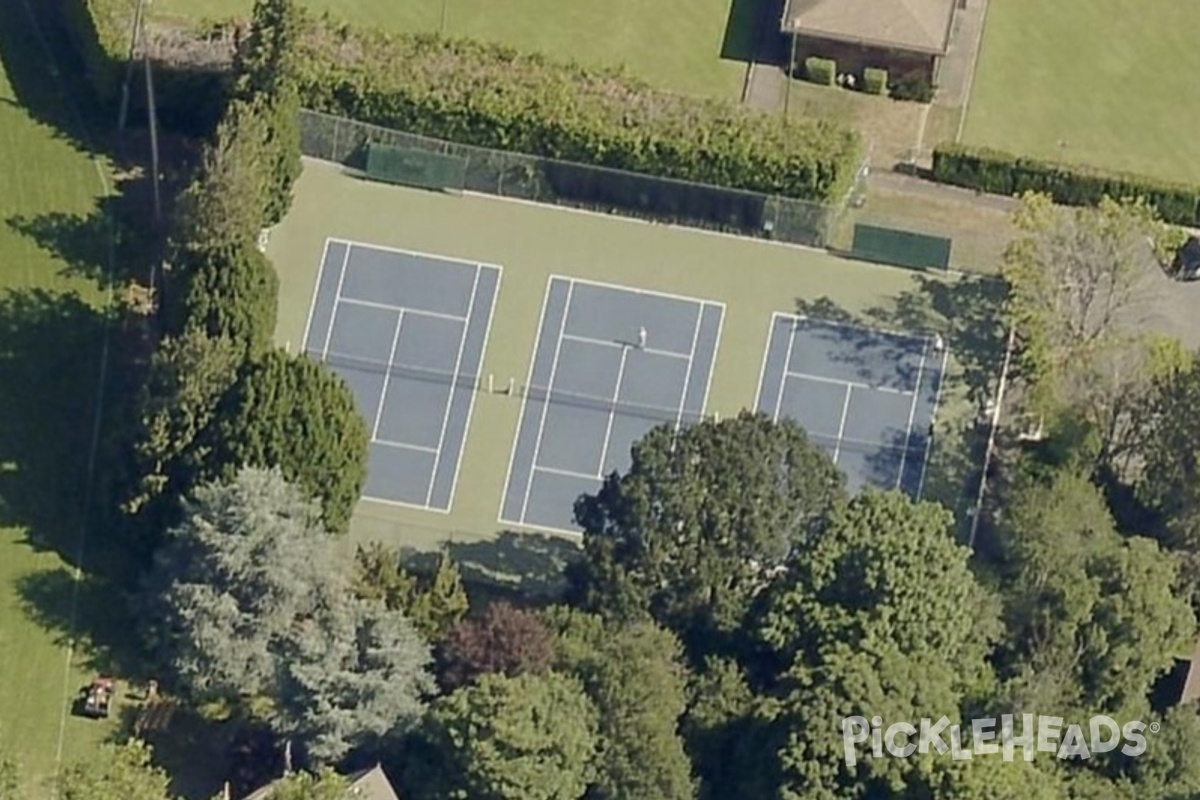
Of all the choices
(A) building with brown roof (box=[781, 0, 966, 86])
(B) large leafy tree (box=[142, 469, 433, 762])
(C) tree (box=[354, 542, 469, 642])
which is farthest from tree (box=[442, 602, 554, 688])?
(A) building with brown roof (box=[781, 0, 966, 86])

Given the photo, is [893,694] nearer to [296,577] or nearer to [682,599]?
[682,599]

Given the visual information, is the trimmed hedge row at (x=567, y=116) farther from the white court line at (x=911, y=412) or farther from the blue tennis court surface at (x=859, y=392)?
→ the white court line at (x=911, y=412)

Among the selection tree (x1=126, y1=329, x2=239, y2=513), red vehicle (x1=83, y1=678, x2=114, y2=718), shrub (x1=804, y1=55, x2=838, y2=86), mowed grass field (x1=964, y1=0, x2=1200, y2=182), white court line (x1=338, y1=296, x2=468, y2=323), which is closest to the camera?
red vehicle (x1=83, y1=678, x2=114, y2=718)

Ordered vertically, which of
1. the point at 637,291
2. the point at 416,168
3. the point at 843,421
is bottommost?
the point at 843,421

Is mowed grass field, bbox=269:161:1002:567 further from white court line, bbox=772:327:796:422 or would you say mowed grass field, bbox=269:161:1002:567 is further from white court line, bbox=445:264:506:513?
white court line, bbox=772:327:796:422

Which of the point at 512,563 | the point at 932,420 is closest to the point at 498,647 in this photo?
the point at 512,563

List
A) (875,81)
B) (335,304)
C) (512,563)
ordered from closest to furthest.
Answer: (512,563)
(335,304)
(875,81)

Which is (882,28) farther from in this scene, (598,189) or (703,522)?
(703,522)
